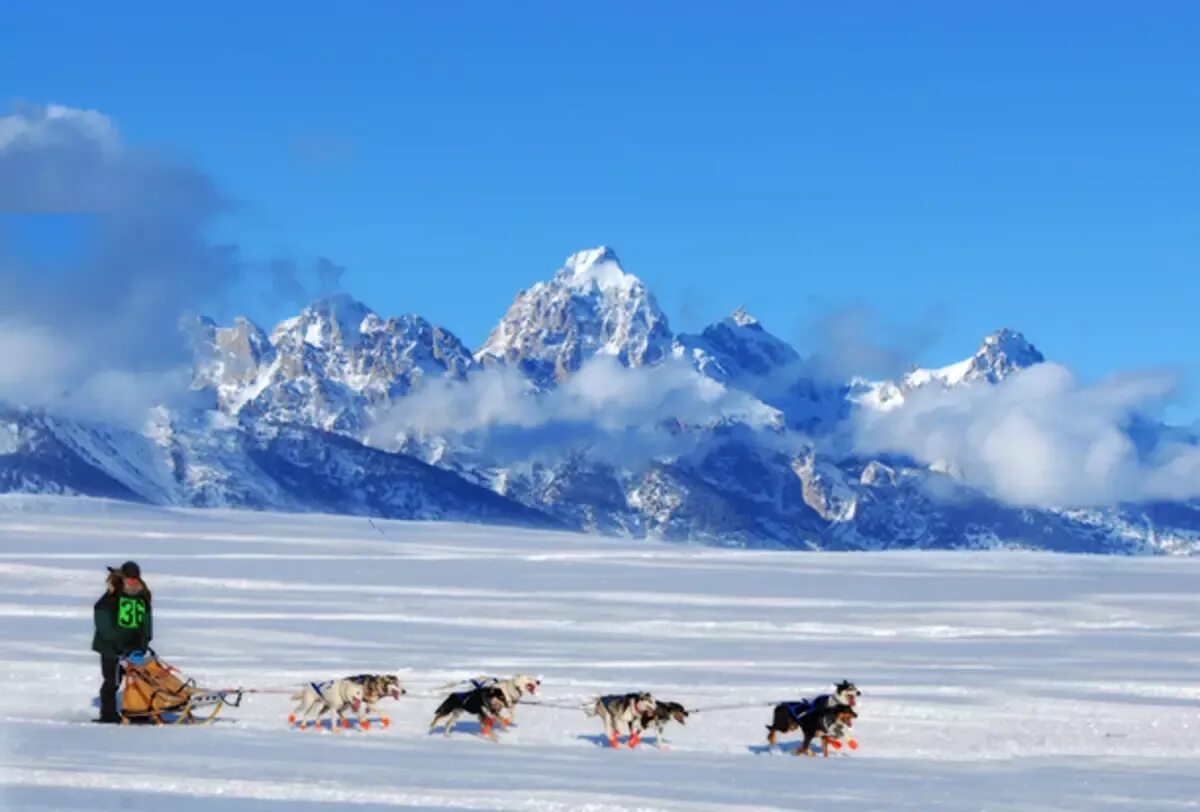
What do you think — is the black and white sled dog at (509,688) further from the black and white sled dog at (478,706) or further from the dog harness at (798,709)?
the dog harness at (798,709)

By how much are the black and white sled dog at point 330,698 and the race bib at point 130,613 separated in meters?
1.98

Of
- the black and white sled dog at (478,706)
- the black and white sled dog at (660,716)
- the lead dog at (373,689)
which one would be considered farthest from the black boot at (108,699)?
the black and white sled dog at (660,716)

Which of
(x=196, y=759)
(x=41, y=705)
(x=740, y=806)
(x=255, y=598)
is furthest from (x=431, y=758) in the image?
(x=255, y=598)

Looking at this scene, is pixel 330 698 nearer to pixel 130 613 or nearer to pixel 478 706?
pixel 478 706

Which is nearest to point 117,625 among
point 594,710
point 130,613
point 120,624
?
point 120,624

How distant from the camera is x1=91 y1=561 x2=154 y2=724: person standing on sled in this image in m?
17.7

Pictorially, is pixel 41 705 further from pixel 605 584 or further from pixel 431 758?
pixel 605 584

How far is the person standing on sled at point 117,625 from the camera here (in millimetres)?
17719

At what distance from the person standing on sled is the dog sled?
13cm

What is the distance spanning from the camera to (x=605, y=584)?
136 ft

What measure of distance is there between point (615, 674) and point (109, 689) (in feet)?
24.5

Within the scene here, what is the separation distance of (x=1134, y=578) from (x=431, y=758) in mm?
37433

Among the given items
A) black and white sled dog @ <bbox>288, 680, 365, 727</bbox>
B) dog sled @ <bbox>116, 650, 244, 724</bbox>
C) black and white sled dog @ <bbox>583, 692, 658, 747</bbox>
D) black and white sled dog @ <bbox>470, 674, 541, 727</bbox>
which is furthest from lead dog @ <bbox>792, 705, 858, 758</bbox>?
dog sled @ <bbox>116, 650, 244, 724</bbox>

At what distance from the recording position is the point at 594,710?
1778 cm
